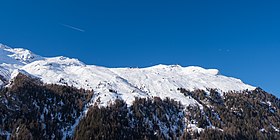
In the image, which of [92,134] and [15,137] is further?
[92,134]

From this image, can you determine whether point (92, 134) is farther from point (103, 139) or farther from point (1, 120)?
point (1, 120)

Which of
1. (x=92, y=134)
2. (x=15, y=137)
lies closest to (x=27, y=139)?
(x=15, y=137)

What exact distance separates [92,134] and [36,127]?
37849 mm

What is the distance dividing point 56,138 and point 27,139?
20459mm

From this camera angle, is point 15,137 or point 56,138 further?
point 56,138

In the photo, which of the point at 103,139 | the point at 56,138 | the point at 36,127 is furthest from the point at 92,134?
the point at 36,127

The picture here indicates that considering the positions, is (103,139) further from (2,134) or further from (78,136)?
(2,134)

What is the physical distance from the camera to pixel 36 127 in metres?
199

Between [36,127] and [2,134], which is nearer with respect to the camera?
A: [2,134]

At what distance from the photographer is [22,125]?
194875 millimetres

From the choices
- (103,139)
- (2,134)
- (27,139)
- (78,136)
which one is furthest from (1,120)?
(103,139)

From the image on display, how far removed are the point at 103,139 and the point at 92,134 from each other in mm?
8152

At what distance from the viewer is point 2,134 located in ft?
608

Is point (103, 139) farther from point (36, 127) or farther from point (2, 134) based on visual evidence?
point (2, 134)
